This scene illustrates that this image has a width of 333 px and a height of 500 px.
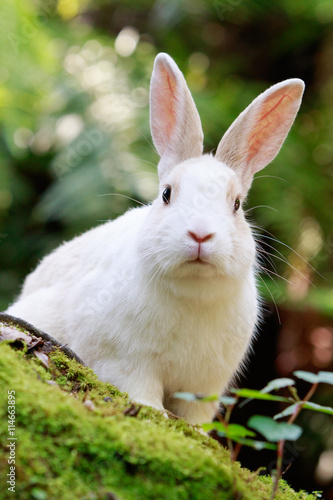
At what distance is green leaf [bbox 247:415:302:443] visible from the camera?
2119 millimetres

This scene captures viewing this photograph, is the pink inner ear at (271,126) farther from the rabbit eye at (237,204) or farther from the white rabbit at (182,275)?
the rabbit eye at (237,204)

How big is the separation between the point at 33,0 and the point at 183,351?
5.15 metres

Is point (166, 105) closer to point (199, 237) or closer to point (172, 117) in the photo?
point (172, 117)

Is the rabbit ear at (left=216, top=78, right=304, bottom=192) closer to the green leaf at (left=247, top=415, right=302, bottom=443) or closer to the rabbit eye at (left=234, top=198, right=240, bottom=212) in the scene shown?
the rabbit eye at (left=234, top=198, right=240, bottom=212)

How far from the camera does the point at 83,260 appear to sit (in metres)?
4.62

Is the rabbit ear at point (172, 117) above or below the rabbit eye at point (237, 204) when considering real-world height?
above

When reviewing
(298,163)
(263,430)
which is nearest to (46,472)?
(263,430)

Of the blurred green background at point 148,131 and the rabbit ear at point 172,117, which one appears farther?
the blurred green background at point 148,131

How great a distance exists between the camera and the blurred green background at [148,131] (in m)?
6.12

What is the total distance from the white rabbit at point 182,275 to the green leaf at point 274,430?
1.22 meters

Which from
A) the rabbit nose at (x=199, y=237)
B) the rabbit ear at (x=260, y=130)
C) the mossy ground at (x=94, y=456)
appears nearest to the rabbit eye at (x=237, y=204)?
the rabbit ear at (x=260, y=130)

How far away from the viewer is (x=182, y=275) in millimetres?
3416

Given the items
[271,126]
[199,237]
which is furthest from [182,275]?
[271,126]

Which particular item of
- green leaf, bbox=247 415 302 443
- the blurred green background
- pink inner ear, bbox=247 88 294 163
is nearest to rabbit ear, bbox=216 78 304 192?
pink inner ear, bbox=247 88 294 163
